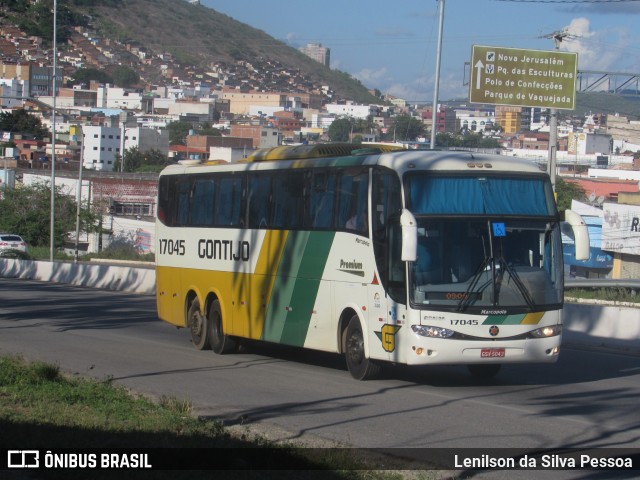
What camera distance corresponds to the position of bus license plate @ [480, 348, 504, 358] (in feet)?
42.2

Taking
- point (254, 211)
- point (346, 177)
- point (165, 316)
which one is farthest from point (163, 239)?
point (346, 177)

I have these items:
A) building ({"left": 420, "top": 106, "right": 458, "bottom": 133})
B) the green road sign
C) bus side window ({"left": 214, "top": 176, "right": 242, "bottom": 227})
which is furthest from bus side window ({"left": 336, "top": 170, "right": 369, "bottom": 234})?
building ({"left": 420, "top": 106, "right": 458, "bottom": 133})

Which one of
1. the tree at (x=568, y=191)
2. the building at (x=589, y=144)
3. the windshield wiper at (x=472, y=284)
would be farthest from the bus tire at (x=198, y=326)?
the building at (x=589, y=144)

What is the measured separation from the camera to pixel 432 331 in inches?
501

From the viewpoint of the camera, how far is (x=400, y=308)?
12.9 m

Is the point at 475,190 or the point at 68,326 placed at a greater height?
the point at 475,190

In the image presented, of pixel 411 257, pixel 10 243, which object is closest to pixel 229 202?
pixel 411 257

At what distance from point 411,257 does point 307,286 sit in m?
3.36

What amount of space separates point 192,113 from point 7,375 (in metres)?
187

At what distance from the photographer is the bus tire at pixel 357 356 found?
45.3 ft

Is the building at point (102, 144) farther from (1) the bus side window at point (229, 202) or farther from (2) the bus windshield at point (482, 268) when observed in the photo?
(2) the bus windshield at point (482, 268)

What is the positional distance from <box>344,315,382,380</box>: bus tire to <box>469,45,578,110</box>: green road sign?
22445mm

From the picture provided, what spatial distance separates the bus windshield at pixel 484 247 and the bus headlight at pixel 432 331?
27 cm

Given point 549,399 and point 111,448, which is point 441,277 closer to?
point 549,399
